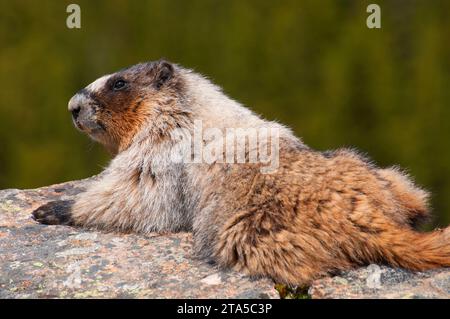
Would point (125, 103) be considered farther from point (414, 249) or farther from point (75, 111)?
point (414, 249)

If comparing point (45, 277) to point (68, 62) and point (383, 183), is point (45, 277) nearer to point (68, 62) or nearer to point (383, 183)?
point (383, 183)

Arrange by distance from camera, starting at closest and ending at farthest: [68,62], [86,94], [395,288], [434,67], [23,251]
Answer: [395,288]
[23,251]
[86,94]
[434,67]
[68,62]

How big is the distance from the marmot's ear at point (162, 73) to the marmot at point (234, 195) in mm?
15

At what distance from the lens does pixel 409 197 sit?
7707 millimetres

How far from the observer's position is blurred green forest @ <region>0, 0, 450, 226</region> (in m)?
45.9

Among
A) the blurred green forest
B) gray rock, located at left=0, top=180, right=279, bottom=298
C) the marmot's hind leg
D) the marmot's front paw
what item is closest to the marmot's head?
the marmot's front paw

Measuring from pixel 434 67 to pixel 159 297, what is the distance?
49344 mm

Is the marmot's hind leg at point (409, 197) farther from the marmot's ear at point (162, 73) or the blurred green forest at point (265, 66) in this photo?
the blurred green forest at point (265, 66)

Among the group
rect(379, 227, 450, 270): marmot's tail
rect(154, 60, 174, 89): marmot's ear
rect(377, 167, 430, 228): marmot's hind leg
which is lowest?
rect(379, 227, 450, 270): marmot's tail

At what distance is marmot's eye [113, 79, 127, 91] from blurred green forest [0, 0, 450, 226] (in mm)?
32690

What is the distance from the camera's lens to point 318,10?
63.8m

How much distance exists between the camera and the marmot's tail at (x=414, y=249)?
6.57 m

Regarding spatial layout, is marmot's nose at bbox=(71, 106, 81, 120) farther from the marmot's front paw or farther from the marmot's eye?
the marmot's front paw

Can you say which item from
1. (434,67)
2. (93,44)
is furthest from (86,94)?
(93,44)
